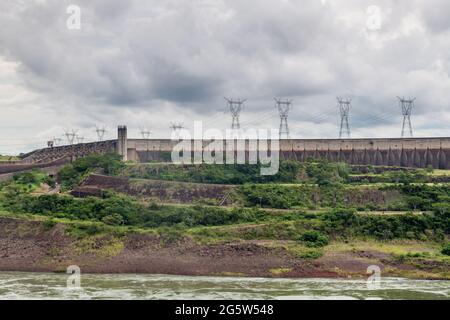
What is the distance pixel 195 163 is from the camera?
78.2 metres

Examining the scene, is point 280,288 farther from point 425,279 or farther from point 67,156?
point 67,156

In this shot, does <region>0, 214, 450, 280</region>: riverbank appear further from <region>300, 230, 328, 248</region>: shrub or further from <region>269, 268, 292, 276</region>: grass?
<region>300, 230, 328, 248</region>: shrub

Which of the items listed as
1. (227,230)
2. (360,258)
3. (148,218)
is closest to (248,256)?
(227,230)

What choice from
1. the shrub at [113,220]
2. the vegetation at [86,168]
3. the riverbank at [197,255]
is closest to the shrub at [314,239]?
the riverbank at [197,255]

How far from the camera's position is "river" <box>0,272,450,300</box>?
1391 inches

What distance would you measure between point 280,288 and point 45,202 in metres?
32.4

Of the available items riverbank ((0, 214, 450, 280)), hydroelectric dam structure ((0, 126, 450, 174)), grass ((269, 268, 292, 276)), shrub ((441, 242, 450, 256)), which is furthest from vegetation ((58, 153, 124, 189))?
shrub ((441, 242, 450, 256))

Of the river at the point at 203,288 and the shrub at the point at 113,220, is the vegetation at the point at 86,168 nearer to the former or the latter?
the shrub at the point at 113,220

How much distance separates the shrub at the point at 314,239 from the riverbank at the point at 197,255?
833mm

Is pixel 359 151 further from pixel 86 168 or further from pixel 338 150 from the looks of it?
pixel 86 168

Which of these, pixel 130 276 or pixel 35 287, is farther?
pixel 130 276

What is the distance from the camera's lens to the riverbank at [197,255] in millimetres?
45781
